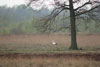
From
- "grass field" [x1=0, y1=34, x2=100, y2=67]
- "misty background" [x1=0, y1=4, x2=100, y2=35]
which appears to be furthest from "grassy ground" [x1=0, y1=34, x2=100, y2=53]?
"misty background" [x1=0, y1=4, x2=100, y2=35]

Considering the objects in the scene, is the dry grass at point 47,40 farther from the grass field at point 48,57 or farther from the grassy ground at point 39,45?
the grass field at point 48,57

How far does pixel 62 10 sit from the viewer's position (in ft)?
71.3

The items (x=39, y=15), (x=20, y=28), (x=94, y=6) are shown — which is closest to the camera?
(x=94, y=6)

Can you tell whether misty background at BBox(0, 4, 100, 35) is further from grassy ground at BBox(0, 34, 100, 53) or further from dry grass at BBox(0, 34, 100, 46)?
dry grass at BBox(0, 34, 100, 46)

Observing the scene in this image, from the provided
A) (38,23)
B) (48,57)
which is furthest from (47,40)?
(48,57)

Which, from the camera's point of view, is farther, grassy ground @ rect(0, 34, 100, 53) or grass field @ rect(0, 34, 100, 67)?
grassy ground @ rect(0, 34, 100, 53)

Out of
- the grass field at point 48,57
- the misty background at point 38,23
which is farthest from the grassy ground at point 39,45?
the misty background at point 38,23

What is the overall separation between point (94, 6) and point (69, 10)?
8.76ft

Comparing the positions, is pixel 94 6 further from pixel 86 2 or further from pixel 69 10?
pixel 69 10

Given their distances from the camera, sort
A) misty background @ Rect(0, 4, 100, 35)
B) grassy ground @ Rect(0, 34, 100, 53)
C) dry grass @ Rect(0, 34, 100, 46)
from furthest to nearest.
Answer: dry grass @ Rect(0, 34, 100, 46) → misty background @ Rect(0, 4, 100, 35) → grassy ground @ Rect(0, 34, 100, 53)

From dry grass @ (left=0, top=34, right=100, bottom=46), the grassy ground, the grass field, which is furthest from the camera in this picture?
dry grass @ (left=0, top=34, right=100, bottom=46)

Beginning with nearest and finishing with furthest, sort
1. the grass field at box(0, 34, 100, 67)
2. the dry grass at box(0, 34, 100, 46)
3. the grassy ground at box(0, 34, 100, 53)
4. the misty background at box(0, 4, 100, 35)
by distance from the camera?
the grass field at box(0, 34, 100, 67) < the grassy ground at box(0, 34, 100, 53) < the misty background at box(0, 4, 100, 35) < the dry grass at box(0, 34, 100, 46)

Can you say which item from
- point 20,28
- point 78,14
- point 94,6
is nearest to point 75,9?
point 78,14

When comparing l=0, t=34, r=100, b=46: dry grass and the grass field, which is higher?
the grass field
